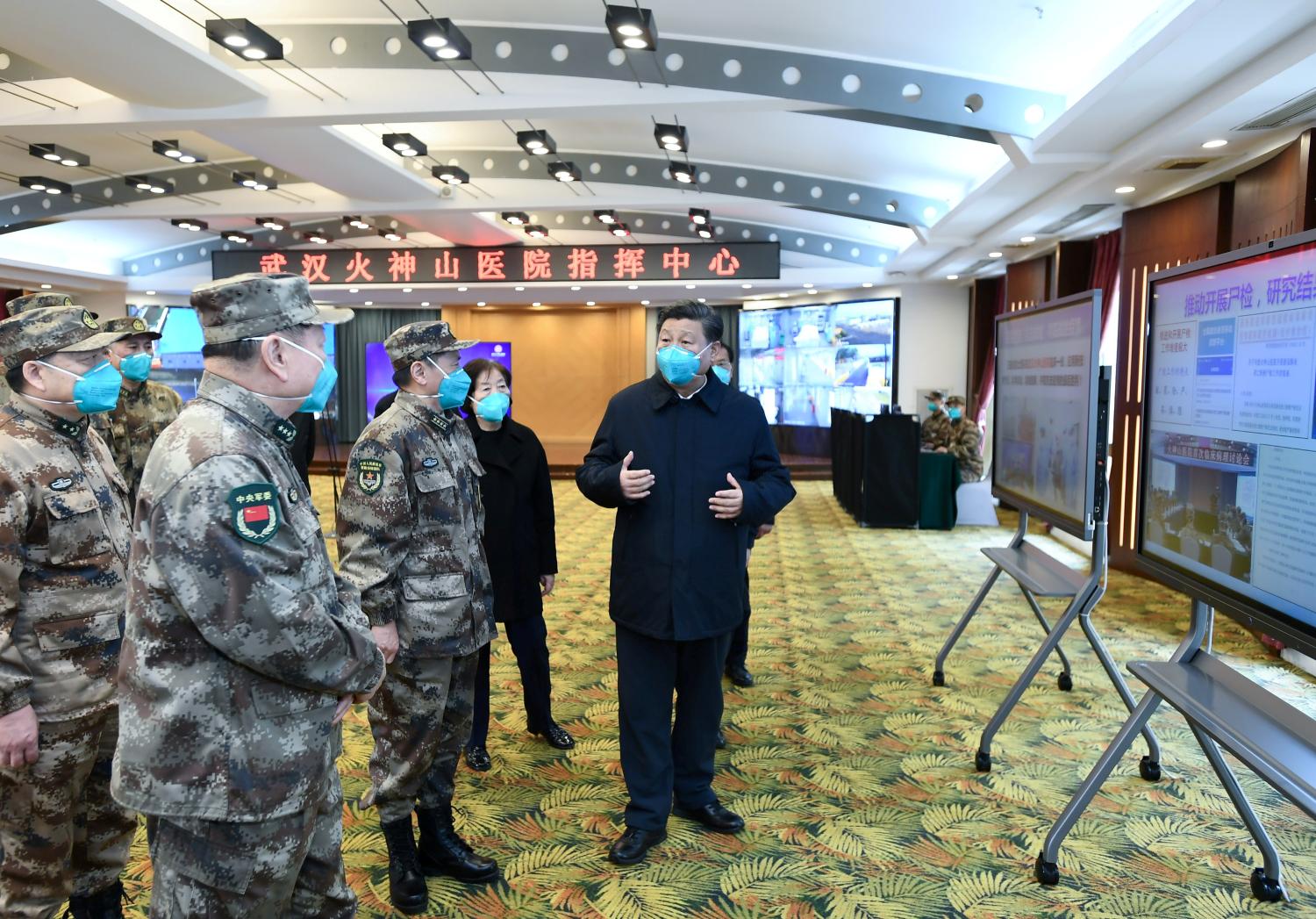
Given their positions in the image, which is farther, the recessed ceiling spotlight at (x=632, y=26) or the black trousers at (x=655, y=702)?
the recessed ceiling spotlight at (x=632, y=26)

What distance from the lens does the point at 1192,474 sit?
88.9 inches

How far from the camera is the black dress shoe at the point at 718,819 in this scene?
2.78m

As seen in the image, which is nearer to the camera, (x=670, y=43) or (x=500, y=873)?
(x=500, y=873)

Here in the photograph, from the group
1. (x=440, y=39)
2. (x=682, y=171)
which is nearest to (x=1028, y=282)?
(x=682, y=171)

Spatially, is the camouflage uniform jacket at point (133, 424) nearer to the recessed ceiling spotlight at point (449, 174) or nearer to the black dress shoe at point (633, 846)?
the black dress shoe at point (633, 846)

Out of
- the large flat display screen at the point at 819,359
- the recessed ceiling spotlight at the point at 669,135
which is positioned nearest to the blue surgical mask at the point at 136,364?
the recessed ceiling spotlight at the point at 669,135

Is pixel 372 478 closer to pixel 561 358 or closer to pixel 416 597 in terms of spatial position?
pixel 416 597

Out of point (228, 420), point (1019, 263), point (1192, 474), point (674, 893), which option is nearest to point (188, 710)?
point (228, 420)

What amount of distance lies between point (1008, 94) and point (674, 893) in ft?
15.4

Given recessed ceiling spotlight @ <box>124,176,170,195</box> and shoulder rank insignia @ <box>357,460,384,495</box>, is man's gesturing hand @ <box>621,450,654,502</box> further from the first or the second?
recessed ceiling spotlight @ <box>124,176,170,195</box>

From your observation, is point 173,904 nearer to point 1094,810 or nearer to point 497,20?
point 1094,810

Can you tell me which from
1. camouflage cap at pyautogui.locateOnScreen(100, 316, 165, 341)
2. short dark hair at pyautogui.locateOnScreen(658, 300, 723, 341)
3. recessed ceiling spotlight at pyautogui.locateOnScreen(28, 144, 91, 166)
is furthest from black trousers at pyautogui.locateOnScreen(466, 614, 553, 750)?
recessed ceiling spotlight at pyautogui.locateOnScreen(28, 144, 91, 166)

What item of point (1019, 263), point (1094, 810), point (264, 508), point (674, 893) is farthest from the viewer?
point (1019, 263)

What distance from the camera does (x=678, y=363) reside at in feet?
8.32
